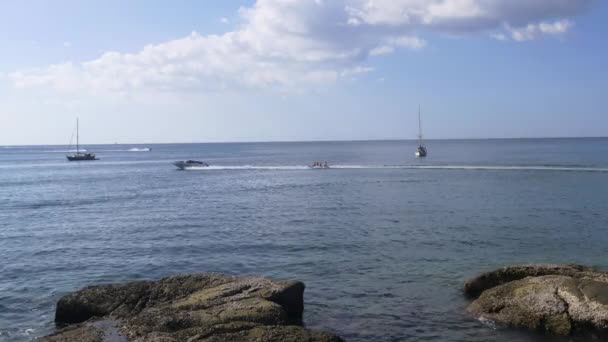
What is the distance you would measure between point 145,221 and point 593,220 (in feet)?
107

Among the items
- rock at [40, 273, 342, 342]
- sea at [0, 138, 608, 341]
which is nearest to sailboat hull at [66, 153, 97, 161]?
sea at [0, 138, 608, 341]

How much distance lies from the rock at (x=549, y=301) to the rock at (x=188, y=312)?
615 centimetres

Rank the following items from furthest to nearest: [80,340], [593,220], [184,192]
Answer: [184,192] → [593,220] → [80,340]

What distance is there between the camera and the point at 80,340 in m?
15.3

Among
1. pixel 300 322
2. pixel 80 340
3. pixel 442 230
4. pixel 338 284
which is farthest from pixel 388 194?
pixel 80 340

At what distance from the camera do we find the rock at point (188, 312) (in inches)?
586

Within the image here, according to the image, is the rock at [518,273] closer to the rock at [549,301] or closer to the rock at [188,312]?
the rock at [549,301]

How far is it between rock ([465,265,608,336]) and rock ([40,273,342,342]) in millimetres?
6152

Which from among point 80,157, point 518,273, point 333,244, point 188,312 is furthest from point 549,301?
point 80,157

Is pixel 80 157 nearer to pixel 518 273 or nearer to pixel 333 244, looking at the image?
pixel 333 244

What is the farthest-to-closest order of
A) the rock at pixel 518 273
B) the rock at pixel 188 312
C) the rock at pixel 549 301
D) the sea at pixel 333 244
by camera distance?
the rock at pixel 518 273
the sea at pixel 333 244
the rock at pixel 549 301
the rock at pixel 188 312

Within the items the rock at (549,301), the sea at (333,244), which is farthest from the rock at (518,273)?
the sea at (333,244)

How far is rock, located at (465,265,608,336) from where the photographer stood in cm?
1633

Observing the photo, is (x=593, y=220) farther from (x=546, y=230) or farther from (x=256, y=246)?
(x=256, y=246)
